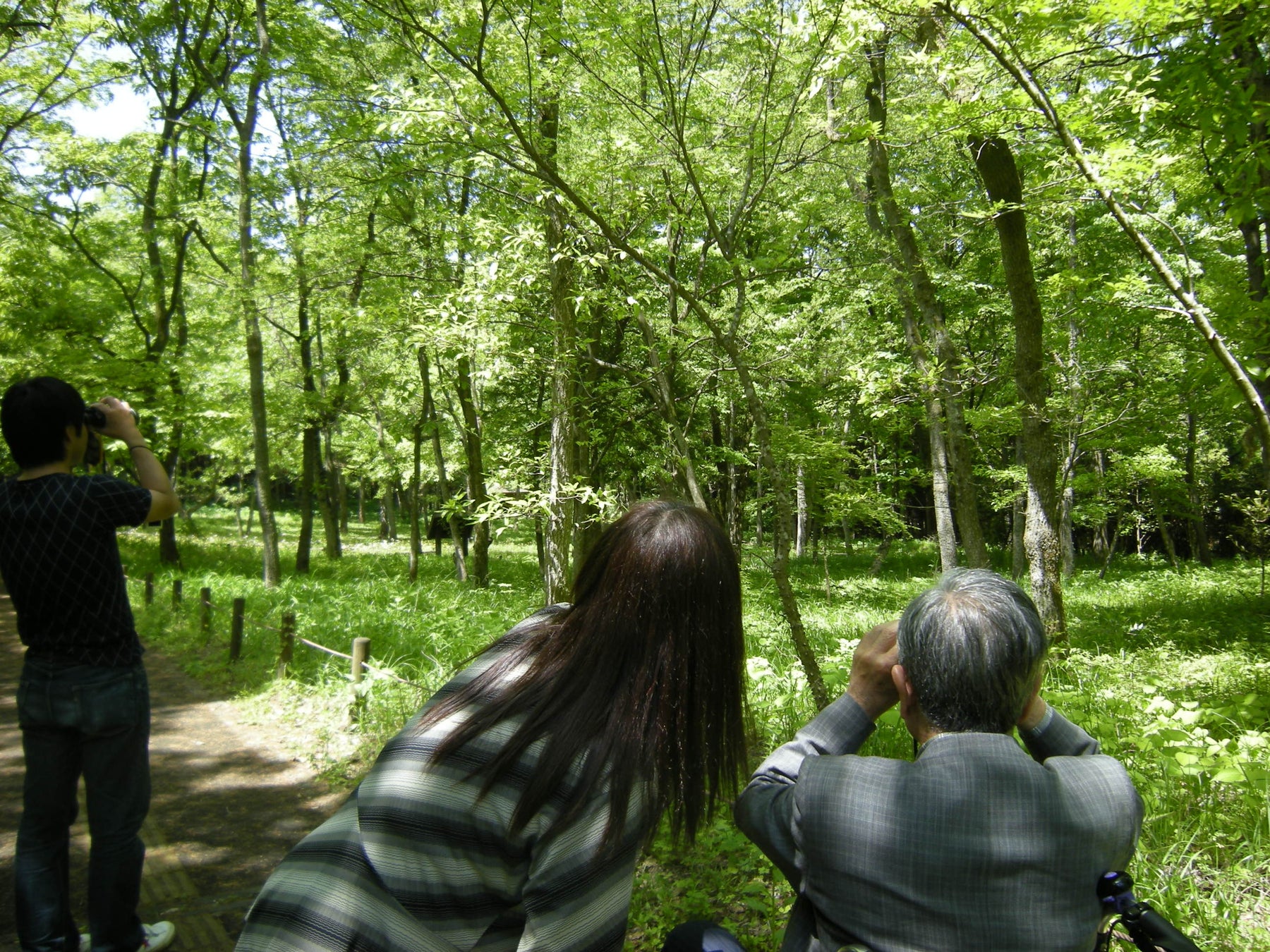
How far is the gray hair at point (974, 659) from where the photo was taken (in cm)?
157

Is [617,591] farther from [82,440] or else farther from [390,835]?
[82,440]

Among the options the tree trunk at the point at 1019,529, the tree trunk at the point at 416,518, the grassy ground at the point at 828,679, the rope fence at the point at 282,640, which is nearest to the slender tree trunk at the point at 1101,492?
the tree trunk at the point at 1019,529

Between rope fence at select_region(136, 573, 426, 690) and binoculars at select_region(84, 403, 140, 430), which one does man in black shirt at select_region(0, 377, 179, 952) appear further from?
rope fence at select_region(136, 573, 426, 690)

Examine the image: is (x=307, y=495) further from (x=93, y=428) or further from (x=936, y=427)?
(x=93, y=428)

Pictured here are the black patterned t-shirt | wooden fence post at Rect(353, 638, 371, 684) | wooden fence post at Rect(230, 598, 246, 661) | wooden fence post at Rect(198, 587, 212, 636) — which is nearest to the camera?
the black patterned t-shirt

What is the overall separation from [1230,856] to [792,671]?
330cm

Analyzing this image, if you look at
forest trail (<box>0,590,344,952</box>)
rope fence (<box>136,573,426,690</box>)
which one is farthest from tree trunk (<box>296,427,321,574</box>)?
forest trail (<box>0,590,344,952</box>)

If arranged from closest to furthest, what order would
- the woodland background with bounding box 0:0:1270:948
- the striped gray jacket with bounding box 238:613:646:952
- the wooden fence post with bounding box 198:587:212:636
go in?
1. the striped gray jacket with bounding box 238:613:646:952
2. the woodland background with bounding box 0:0:1270:948
3. the wooden fence post with bounding box 198:587:212:636

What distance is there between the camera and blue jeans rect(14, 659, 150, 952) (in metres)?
2.67

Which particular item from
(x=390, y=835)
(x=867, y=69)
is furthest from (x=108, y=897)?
(x=867, y=69)

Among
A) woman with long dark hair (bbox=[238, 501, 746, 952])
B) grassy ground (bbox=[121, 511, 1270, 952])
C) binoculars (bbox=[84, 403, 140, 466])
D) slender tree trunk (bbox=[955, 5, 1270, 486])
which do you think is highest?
slender tree trunk (bbox=[955, 5, 1270, 486])

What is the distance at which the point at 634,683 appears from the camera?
1.38 m

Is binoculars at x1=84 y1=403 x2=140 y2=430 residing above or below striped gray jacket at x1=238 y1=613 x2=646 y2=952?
above

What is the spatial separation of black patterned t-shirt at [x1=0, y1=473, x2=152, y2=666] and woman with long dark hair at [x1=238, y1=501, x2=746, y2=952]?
5.79 ft
